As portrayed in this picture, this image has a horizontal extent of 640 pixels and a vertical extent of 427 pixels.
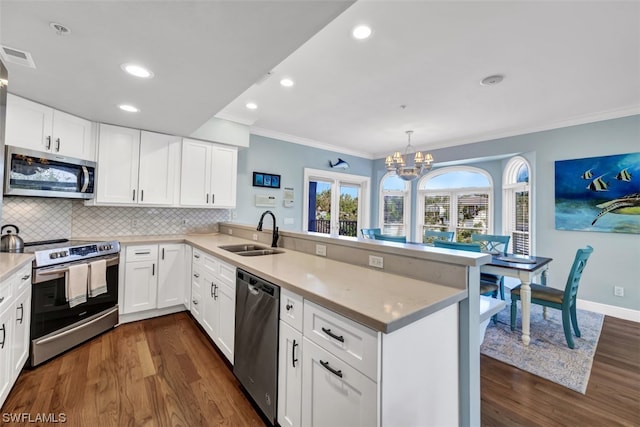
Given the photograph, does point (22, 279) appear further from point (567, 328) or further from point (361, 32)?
point (567, 328)

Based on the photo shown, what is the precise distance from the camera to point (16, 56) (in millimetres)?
1679

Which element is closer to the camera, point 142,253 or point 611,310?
point 142,253

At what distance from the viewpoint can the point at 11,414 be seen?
1.66m

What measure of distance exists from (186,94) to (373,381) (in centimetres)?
241


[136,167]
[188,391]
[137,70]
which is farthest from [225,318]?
[136,167]

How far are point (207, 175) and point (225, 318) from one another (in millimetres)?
2203

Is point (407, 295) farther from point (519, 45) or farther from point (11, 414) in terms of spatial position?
point (11, 414)

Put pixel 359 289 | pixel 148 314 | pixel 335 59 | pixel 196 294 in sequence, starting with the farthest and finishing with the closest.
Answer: pixel 148 314 → pixel 196 294 → pixel 335 59 → pixel 359 289

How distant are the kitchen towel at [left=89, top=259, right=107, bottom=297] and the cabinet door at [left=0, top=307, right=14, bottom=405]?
2.34ft

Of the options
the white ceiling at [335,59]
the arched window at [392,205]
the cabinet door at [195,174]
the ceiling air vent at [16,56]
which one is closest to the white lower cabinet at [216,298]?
the cabinet door at [195,174]

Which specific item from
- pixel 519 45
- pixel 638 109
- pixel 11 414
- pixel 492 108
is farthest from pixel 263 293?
pixel 638 109

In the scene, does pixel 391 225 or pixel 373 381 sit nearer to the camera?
pixel 373 381

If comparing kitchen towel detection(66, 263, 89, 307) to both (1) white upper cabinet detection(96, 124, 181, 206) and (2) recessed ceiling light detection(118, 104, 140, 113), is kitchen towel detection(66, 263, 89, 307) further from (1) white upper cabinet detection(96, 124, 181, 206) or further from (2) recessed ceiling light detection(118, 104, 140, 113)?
(2) recessed ceiling light detection(118, 104, 140, 113)

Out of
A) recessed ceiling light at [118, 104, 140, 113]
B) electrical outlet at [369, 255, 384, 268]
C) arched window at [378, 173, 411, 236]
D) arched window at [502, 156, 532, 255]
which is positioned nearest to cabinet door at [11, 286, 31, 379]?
recessed ceiling light at [118, 104, 140, 113]
